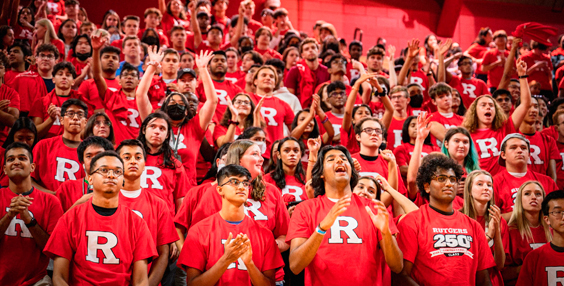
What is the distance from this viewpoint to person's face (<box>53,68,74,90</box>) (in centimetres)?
584

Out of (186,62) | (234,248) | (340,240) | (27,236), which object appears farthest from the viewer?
(186,62)

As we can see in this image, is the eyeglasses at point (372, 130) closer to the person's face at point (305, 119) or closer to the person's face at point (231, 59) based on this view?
the person's face at point (305, 119)

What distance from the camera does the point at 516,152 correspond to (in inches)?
198

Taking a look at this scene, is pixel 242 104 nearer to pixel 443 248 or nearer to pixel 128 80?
pixel 128 80

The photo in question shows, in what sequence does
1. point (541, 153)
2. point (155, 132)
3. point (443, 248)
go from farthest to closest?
1. point (541, 153)
2. point (155, 132)
3. point (443, 248)

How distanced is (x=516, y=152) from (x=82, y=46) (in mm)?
5921

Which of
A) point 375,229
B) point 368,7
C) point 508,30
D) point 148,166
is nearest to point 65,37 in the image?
point 148,166

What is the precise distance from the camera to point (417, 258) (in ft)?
11.8

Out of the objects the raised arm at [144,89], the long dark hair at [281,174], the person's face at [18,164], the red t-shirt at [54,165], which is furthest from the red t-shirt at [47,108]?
the long dark hair at [281,174]

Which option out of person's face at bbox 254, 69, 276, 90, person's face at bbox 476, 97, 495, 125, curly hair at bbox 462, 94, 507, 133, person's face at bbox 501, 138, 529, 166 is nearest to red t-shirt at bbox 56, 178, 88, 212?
person's face at bbox 254, 69, 276, 90

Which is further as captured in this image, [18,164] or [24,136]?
[24,136]

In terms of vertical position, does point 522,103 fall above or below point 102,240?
above

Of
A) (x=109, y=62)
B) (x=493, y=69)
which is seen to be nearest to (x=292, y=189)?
(x=109, y=62)

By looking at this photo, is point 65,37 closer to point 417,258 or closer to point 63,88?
point 63,88
